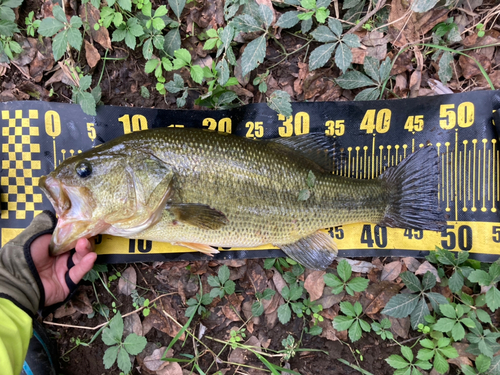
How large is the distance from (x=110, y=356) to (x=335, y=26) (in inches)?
144

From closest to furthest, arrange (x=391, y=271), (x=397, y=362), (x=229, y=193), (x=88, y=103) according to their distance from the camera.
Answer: (x=229, y=193) < (x=397, y=362) < (x=88, y=103) < (x=391, y=271)

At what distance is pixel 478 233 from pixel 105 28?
4.03 metres

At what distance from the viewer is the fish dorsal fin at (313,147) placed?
9.31ft

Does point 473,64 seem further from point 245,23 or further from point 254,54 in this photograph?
point 245,23

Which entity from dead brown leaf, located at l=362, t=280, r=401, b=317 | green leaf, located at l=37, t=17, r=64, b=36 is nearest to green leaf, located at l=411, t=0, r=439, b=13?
dead brown leaf, located at l=362, t=280, r=401, b=317

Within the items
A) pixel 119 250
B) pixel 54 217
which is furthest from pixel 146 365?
pixel 54 217

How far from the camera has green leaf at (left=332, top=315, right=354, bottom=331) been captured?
9.20 feet

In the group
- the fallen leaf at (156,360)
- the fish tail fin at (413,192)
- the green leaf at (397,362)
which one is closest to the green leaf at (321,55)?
the fish tail fin at (413,192)

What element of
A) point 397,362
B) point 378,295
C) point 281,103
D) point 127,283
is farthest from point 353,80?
point 127,283

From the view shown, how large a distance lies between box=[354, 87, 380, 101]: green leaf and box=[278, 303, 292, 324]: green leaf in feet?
6.89

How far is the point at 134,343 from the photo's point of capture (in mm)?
2820

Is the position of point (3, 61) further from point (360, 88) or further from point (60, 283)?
point (360, 88)

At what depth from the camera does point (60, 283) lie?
288cm

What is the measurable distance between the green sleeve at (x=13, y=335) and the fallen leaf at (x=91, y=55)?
88.8 inches
